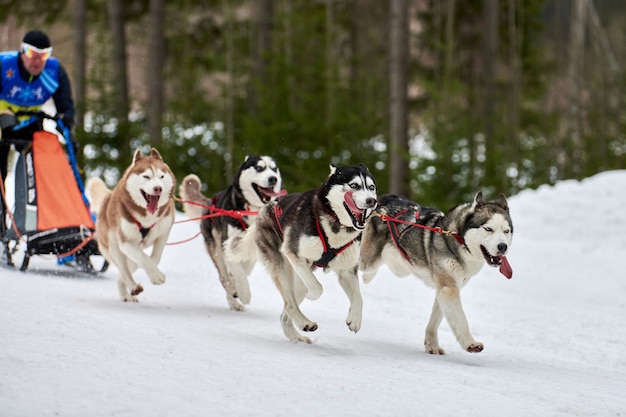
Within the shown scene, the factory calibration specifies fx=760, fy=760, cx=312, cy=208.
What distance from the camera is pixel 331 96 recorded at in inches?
501

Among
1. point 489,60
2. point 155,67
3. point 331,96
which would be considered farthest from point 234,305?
point 489,60

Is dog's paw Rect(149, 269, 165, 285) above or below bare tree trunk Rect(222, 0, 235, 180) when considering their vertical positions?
below

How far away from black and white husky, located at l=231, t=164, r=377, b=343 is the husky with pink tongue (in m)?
1.27

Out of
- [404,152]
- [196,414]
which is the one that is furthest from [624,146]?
[196,414]

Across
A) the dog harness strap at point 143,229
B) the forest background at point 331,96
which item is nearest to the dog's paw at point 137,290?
the dog harness strap at point 143,229

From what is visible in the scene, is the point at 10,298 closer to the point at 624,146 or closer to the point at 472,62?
the point at 624,146

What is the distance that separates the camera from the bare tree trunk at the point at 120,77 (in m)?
14.6

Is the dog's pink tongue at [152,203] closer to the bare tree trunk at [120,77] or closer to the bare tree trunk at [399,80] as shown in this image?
the bare tree trunk at [399,80]

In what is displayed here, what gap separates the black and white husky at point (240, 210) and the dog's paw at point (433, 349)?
164cm

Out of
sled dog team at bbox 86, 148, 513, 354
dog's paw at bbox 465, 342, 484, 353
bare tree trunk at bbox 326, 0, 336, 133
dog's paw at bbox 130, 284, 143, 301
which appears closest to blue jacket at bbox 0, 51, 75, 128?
sled dog team at bbox 86, 148, 513, 354

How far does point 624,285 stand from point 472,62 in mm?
12074

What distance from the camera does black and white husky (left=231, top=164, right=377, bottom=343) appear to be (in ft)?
16.0

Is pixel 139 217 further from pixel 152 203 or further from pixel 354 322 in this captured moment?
pixel 354 322

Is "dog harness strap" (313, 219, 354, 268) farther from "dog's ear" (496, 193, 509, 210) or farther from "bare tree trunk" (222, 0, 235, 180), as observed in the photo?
"bare tree trunk" (222, 0, 235, 180)
